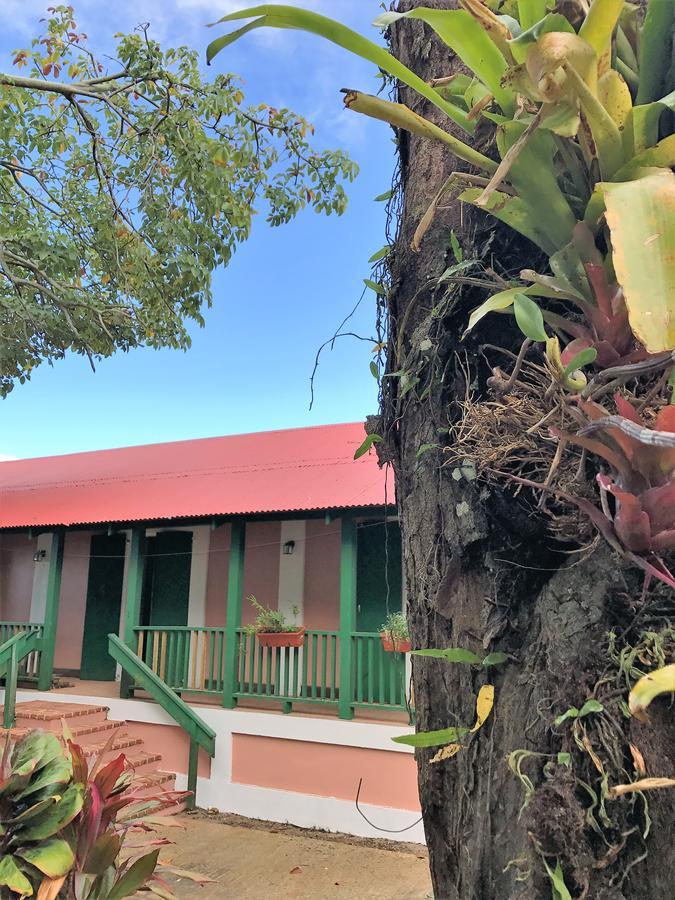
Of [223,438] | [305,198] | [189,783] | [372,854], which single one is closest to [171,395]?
[223,438]

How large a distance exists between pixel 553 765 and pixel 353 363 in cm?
133

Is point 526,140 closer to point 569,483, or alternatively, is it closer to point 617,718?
point 569,483

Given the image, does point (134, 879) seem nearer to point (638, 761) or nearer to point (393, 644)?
point (638, 761)

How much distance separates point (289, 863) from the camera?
6047 millimetres

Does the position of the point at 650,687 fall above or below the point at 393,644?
above

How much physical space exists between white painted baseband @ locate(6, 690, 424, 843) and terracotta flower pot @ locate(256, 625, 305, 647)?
823 millimetres

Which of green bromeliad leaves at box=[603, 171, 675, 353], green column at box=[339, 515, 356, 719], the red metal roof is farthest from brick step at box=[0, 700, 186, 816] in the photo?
green bromeliad leaves at box=[603, 171, 675, 353]

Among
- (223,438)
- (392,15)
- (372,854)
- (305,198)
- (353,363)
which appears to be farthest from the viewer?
(223,438)

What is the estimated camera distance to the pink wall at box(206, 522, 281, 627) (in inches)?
378

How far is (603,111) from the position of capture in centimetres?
90

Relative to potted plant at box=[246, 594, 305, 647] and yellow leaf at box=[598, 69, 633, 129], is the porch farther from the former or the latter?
yellow leaf at box=[598, 69, 633, 129]

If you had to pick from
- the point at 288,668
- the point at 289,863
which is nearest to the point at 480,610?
the point at 289,863

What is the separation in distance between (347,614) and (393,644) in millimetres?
777

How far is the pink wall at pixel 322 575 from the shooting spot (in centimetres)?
908
